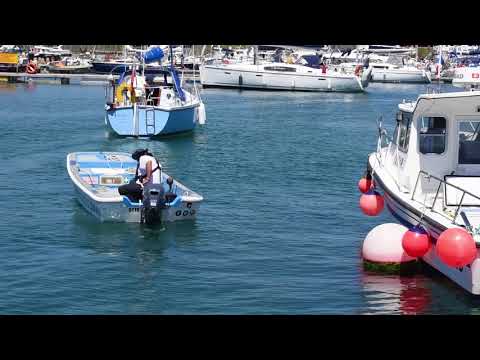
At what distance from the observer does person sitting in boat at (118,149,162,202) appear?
616 inches

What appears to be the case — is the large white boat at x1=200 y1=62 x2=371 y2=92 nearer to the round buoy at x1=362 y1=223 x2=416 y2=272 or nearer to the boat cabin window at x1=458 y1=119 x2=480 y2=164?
the boat cabin window at x1=458 y1=119 x2=480 y2=164

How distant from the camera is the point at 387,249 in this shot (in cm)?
1287

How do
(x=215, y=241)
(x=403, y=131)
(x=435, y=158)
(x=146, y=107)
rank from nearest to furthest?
1. (x=435, y=158)
2. (x=403, y=131)
3. (x=215, y=241)
4. (x=146, y=107)

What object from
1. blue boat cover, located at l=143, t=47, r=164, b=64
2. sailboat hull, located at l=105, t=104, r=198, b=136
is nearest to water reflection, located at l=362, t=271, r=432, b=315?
sailboat hull, located at l=105, t=104, r=198, b=136

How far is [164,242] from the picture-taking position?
50.9 feet

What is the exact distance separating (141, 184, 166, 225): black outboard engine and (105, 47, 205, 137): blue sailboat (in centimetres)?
1441

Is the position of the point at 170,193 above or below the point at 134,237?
above

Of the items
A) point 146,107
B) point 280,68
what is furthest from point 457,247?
point 280,68

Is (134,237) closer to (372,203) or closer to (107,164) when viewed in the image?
(107,164)

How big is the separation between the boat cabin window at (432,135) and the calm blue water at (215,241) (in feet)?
7.23

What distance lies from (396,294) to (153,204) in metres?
5.27

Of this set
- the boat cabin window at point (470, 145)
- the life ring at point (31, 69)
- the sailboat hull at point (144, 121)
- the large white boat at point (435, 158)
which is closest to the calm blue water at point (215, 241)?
the sailboat hull at point (144, 121)

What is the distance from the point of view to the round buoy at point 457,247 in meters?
10.8
